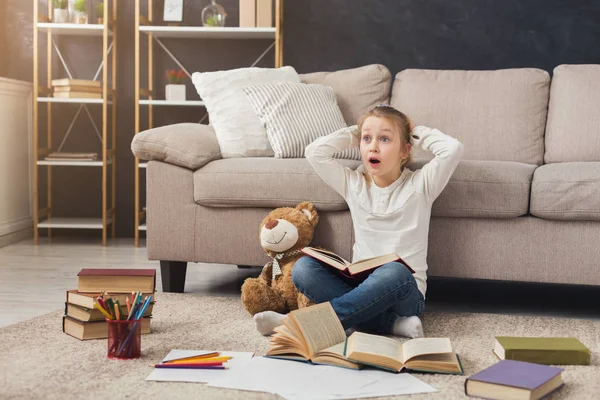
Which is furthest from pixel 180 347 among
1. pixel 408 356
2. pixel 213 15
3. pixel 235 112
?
pixel 213 15

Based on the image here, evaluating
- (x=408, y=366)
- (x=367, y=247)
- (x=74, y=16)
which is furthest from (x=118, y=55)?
(x=408, y=366)

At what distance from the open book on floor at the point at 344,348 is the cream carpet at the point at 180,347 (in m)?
0.04

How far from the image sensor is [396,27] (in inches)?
165

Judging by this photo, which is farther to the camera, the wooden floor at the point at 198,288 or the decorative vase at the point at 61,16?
the decorative vase at the point at 61,16

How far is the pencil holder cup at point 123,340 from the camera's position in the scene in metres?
1.90

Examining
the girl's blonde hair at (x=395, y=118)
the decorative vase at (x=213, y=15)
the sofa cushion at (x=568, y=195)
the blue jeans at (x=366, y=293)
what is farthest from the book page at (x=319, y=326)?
the decorative vase at (x=213, y=15)

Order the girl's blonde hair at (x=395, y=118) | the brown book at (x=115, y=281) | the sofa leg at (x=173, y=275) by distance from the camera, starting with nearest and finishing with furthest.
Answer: the brown book at (x=115, y=281), the girl's blonde hair at (x=395, y=118), the sofa leg at (x=173, y=275)

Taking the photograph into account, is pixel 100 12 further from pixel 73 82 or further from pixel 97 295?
pixel 97 295

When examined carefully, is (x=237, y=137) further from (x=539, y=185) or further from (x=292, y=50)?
(x=292, y=50)

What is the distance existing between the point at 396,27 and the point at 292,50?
58cm

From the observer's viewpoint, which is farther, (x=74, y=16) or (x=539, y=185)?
(x=74, y=16)

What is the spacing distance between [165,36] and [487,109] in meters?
1.96

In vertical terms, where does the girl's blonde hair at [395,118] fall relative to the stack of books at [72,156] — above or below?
above

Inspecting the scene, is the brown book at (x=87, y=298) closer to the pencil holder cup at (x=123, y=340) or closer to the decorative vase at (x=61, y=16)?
the pencil holder cup at (x=123, y=340)
